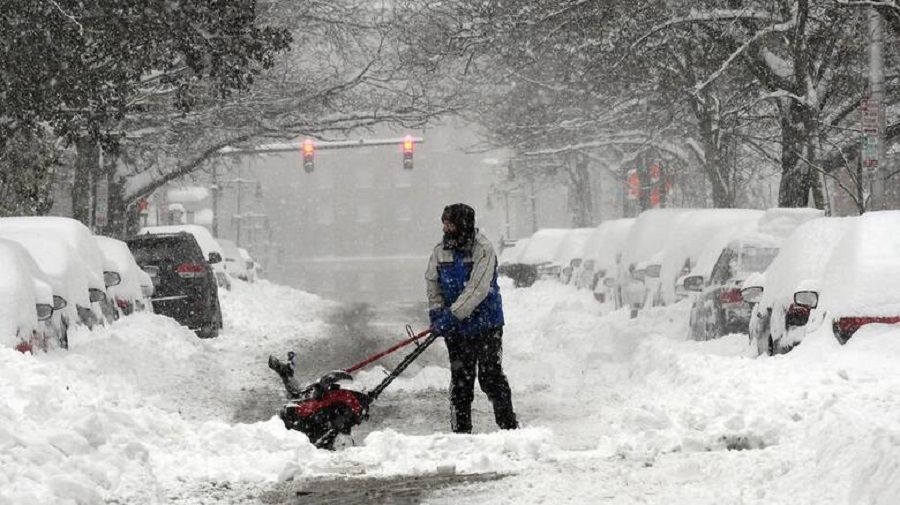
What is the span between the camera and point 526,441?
813cm

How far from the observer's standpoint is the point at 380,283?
57.9 meters

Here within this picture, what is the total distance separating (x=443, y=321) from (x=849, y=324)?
9.62 feet

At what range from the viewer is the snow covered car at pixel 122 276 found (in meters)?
17.4

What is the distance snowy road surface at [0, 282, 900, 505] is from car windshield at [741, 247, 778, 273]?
1.15 meters

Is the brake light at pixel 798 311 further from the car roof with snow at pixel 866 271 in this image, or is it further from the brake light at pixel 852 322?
the brake light at pixel 852 322

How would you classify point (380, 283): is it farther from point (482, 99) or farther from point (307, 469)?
point (307, 469)

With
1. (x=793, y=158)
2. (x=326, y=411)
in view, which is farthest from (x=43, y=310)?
(x=793, y=158)

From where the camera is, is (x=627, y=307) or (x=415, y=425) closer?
(x=415, y=425)

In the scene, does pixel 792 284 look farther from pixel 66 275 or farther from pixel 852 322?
pixel 66 275

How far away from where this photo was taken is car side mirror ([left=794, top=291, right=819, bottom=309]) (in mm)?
10492

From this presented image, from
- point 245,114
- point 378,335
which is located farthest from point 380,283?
point 378,335

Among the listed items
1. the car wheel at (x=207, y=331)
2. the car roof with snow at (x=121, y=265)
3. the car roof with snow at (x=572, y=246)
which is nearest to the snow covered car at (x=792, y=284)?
the car roof with snow at (x=121, y=265)

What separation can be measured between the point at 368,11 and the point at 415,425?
57.5 feet

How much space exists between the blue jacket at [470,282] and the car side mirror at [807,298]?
2.54m
